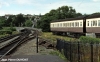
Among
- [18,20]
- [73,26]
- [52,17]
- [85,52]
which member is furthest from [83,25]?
[18,20]

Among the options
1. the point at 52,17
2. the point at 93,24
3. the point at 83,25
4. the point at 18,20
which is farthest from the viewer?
the point at 18,20

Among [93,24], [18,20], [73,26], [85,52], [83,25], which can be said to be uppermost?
[93,24]

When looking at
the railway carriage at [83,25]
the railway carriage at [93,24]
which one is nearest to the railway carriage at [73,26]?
the railway carriage at [83,25]

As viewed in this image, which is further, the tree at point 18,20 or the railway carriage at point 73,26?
the tree at point 18,20

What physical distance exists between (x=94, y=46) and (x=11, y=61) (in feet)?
18.3

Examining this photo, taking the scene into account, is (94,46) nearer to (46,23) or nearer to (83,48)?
(83,48)

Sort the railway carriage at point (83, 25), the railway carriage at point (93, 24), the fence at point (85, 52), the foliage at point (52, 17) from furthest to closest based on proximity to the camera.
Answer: the foliage at point (52, 17) → the railway carriage at point (83, 25) → the railway carriage at point (93, 24) → the fence at point (85, 52)

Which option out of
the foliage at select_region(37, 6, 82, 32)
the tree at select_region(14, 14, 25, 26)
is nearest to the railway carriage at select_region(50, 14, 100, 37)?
the foliage at select_region(37, 6, 82, 32)

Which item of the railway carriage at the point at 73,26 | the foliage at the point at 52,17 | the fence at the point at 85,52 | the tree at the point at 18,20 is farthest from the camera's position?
the tree at the point at 18,20

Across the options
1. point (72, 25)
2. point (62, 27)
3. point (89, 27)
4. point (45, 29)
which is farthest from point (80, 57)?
point (45, 29)

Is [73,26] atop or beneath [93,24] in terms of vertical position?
beneath

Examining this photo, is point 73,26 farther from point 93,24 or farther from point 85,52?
point 85,52

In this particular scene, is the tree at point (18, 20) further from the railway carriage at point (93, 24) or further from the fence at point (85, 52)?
the fence at point (85, 52)

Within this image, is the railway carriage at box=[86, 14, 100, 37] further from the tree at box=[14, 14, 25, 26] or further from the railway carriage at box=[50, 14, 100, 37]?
the tree at box=[14, 14, 25, 26]
